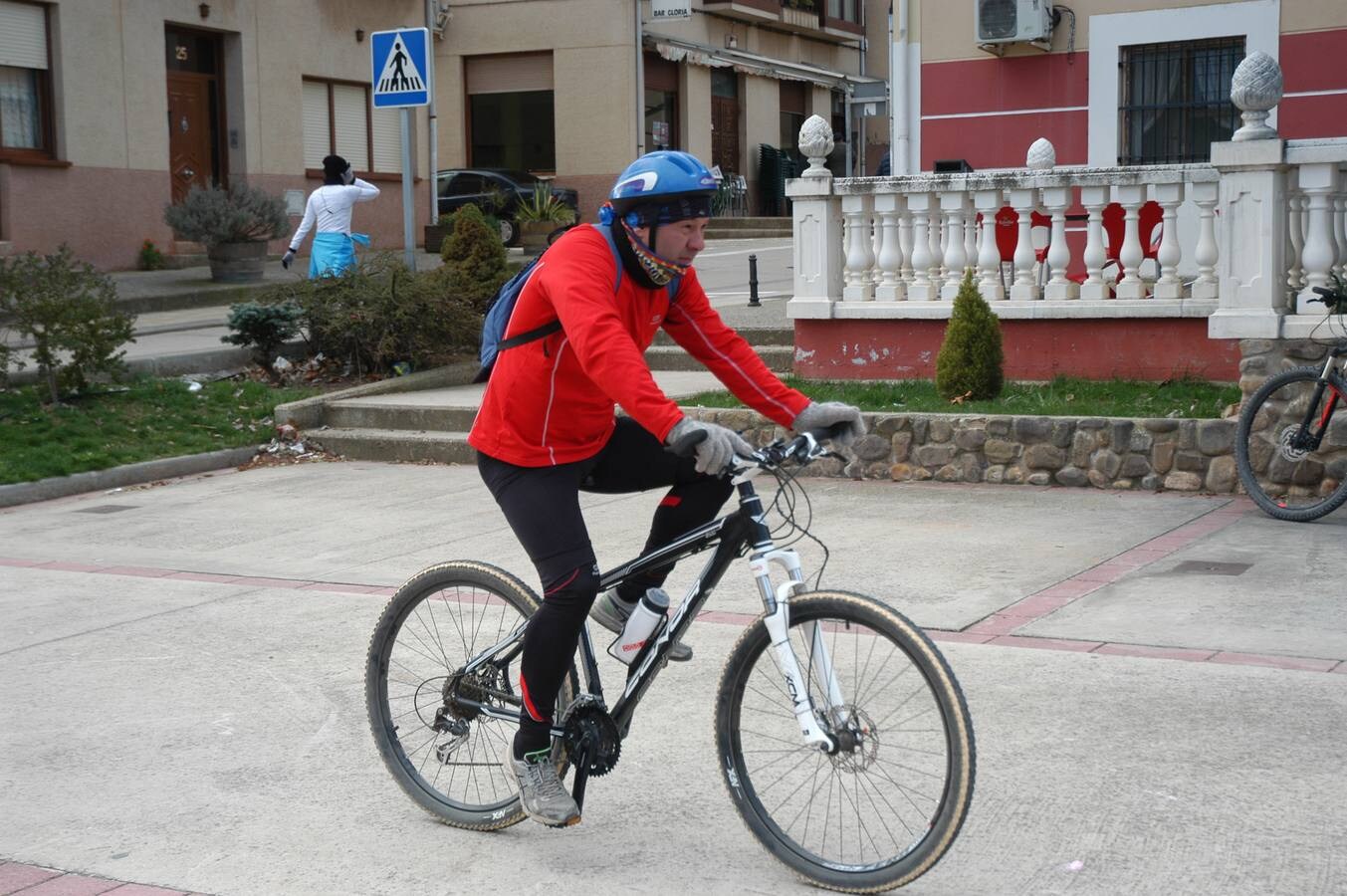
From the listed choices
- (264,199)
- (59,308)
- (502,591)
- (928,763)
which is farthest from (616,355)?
(264,199)

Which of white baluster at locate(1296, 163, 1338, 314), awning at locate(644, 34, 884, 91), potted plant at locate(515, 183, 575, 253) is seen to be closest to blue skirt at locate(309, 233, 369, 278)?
potted plant at locate(515, 183, 575, 253)

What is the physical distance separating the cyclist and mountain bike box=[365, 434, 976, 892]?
108 mm

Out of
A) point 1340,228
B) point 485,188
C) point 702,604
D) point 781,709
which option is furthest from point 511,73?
point 781,709

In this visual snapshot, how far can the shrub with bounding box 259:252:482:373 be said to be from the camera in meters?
13.4

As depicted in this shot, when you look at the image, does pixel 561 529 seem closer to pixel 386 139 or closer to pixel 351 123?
pixel 351 123

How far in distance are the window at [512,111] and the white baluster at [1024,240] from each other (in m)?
25.2

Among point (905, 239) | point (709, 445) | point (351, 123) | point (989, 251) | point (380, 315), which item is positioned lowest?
point (709, 445)

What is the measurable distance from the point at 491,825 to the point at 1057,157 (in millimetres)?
11400

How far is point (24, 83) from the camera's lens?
67.4 ft

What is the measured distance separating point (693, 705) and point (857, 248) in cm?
654

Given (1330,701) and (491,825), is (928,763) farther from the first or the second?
(1330,701)

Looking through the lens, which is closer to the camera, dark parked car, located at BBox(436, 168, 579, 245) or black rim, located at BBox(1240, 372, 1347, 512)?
black rim, located at BBox(1240, 372, 1347, 512)

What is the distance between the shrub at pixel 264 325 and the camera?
44.2 feet

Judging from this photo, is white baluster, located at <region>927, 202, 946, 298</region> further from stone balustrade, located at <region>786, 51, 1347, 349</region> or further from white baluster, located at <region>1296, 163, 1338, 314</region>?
white baluster, located at <region>1296, 163, 1338, 314</region>
